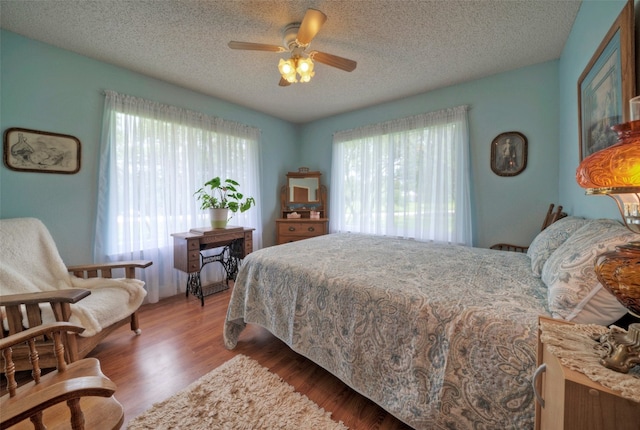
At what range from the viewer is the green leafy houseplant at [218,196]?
10.1 feet

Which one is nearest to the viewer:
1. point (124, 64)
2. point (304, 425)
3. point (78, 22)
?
point (304, 425)

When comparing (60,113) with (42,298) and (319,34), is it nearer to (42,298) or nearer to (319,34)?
(42,298)

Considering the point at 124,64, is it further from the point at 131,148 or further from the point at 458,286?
the point at 458,286

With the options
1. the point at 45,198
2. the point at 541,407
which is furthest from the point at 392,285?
the point at 45,198

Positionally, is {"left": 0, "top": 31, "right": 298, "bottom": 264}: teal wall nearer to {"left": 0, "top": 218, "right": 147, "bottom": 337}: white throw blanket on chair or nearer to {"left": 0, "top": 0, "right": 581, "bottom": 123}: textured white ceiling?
{"left": 0, "top": 0, "right": 581, "bottom": 123}: textured white ceiling

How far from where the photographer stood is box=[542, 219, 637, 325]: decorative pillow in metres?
0.84

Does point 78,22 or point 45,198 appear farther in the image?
point 45,198

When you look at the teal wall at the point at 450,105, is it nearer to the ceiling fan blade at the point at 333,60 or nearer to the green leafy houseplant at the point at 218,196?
the green leafy houseplant at the point at 218,196

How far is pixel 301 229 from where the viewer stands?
13.0 feet

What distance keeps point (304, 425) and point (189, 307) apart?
6.62 feet

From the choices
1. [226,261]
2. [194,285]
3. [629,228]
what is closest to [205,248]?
[194,285]

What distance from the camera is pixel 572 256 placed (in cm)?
103

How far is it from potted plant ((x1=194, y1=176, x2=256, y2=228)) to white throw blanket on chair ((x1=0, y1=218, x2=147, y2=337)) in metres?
1.18

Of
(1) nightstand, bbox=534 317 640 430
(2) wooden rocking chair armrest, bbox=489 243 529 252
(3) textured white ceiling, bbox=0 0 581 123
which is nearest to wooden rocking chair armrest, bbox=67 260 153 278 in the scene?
(3) textured white ceiling, bbox=0 0 581 123
